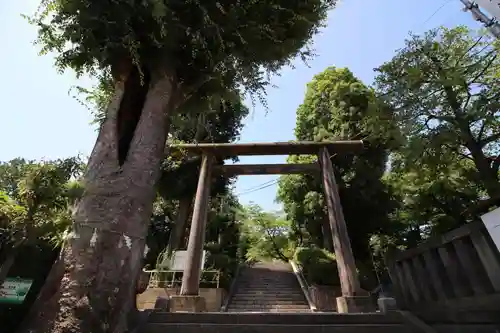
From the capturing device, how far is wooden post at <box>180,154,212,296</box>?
6.76 metres

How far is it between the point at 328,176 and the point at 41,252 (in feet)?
21.0

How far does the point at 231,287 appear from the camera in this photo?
11.6m

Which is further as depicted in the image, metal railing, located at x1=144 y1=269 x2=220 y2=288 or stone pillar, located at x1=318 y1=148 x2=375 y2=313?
metal railing, located at x1=144 y1=269 x2=220 y2=288

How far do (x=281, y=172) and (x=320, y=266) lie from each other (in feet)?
13.6

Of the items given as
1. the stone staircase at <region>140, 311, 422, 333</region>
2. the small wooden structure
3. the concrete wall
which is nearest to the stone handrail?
the concrete wall

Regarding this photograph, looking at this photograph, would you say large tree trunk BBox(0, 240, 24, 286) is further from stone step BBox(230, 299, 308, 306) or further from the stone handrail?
stone step BBox(230, 299, 308, 306)

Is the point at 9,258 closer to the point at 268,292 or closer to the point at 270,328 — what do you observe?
the point at 270,328

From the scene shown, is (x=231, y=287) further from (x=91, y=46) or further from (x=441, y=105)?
(x=91, y=46)

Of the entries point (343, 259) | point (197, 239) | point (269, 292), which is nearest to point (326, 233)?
point (269, 292)

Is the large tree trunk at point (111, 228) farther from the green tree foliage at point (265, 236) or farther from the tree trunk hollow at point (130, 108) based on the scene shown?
the green tree foliage at point (265, 236)

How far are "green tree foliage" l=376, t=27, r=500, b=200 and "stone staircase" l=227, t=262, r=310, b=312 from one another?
5905 mm

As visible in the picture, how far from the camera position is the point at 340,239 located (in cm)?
702

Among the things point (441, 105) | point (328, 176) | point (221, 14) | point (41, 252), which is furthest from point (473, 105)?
point (41, 252)

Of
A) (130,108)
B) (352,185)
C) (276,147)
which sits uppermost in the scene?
(352,185)
